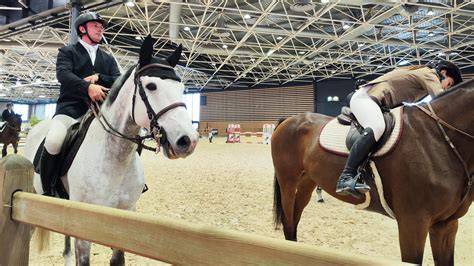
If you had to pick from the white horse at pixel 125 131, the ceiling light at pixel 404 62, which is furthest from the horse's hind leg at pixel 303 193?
the ceiling light at pixel 404 62

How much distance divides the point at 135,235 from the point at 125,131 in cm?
101

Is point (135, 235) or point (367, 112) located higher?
point (367, 112)

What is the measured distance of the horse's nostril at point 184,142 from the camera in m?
1.44

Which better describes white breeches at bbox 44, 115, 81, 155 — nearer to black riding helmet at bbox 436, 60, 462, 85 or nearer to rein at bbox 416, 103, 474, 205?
rein at bbox 416, 103, 474, 205

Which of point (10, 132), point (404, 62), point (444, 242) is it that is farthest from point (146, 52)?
point (404, 62)

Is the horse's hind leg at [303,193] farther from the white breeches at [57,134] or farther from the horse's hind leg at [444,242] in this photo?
the white breeches at [57,134]

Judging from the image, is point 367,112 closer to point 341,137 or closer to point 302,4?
point 341,137

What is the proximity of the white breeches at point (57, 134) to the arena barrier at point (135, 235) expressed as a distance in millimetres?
694

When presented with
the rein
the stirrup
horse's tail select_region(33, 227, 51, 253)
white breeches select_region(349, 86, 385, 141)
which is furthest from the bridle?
the rein

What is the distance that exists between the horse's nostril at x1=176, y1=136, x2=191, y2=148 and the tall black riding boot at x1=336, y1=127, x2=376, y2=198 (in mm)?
1105

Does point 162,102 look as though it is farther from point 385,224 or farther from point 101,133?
point 385,224

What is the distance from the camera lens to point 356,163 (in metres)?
2.06

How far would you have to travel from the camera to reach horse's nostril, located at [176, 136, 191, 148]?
144 cm

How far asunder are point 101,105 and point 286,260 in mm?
1673
